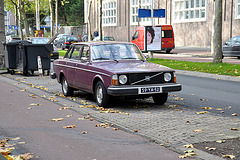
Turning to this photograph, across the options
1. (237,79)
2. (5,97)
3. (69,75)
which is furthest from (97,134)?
(237,79)

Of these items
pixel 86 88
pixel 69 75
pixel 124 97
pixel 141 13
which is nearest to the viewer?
pixel 124 97

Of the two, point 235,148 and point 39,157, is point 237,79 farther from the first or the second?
point 39,157

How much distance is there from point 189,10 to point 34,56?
28.3 meters

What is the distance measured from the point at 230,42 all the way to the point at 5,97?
18.8 meters

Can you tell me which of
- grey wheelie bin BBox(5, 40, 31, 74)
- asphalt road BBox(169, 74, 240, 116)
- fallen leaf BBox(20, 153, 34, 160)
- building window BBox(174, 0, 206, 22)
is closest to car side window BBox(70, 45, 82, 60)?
asphalt road BBox(169, 74, 240, 116)

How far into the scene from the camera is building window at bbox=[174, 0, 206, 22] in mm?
41875

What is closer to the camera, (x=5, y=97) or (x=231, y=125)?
(x=231, y=125)

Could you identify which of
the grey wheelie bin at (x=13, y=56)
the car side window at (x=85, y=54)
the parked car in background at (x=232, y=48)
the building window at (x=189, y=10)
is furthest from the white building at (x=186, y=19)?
the car side window at (x=85, y=54)

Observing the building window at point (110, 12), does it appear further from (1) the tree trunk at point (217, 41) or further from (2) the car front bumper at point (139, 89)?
(2) the car front bumper at point (139, 89)

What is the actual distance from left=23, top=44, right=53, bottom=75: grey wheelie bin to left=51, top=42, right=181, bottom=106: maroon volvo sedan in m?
6.84

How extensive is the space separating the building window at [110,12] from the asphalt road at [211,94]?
4440 cm

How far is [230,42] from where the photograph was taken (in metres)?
27.3

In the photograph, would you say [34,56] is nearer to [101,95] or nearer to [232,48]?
[101,95]

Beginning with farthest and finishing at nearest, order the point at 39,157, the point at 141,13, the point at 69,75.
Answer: the point at 141,13
the point at 69,75
the point at 39,157
